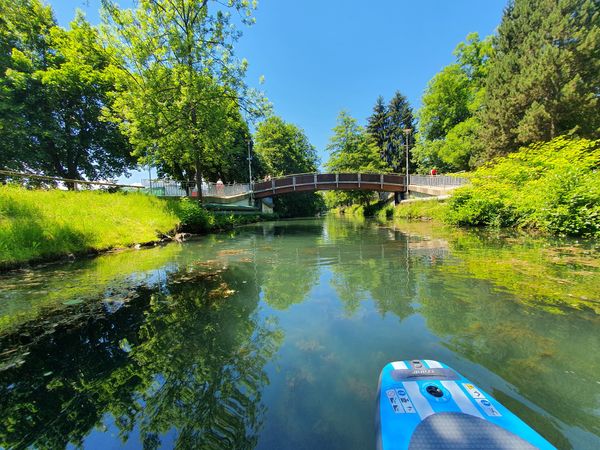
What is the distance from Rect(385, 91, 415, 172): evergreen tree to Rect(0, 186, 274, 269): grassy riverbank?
1329 inches

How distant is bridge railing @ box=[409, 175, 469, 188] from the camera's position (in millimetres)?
21344

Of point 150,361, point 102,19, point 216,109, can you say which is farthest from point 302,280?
point 102,19

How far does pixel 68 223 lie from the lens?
316 inches

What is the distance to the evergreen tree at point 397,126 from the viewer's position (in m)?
38.8

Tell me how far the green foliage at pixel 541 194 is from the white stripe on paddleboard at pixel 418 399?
9.35m

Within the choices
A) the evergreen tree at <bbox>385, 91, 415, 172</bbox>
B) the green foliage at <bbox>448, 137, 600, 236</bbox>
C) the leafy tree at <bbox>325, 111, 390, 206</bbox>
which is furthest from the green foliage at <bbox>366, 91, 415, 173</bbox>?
the green foliage at <bbox>448, 137, 600, 236</bbox>

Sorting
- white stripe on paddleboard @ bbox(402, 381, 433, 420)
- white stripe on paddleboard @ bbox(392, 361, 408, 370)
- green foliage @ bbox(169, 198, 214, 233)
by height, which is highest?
green foliage @ bbox(169, 198, 214, 233)

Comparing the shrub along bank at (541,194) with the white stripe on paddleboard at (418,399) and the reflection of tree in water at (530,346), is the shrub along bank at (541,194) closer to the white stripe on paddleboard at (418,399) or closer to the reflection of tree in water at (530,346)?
the reflection of tree in water at (530,346)

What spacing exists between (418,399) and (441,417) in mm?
172

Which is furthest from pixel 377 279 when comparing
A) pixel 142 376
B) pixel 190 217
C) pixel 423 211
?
pixel 423 211

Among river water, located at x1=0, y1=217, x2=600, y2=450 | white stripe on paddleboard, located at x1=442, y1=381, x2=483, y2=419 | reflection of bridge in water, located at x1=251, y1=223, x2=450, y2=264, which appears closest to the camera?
white stripe on paddleboard, located at x1=442, y1=381, x2=483, y2=419

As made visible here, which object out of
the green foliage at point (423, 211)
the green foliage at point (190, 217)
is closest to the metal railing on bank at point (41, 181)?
the green foliage at point (190, 217)

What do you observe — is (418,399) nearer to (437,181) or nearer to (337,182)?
(437,181)

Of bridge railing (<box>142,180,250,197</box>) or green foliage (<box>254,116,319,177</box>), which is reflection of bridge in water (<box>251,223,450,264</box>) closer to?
bridge railing (<box>142,180,250,197</box>)
